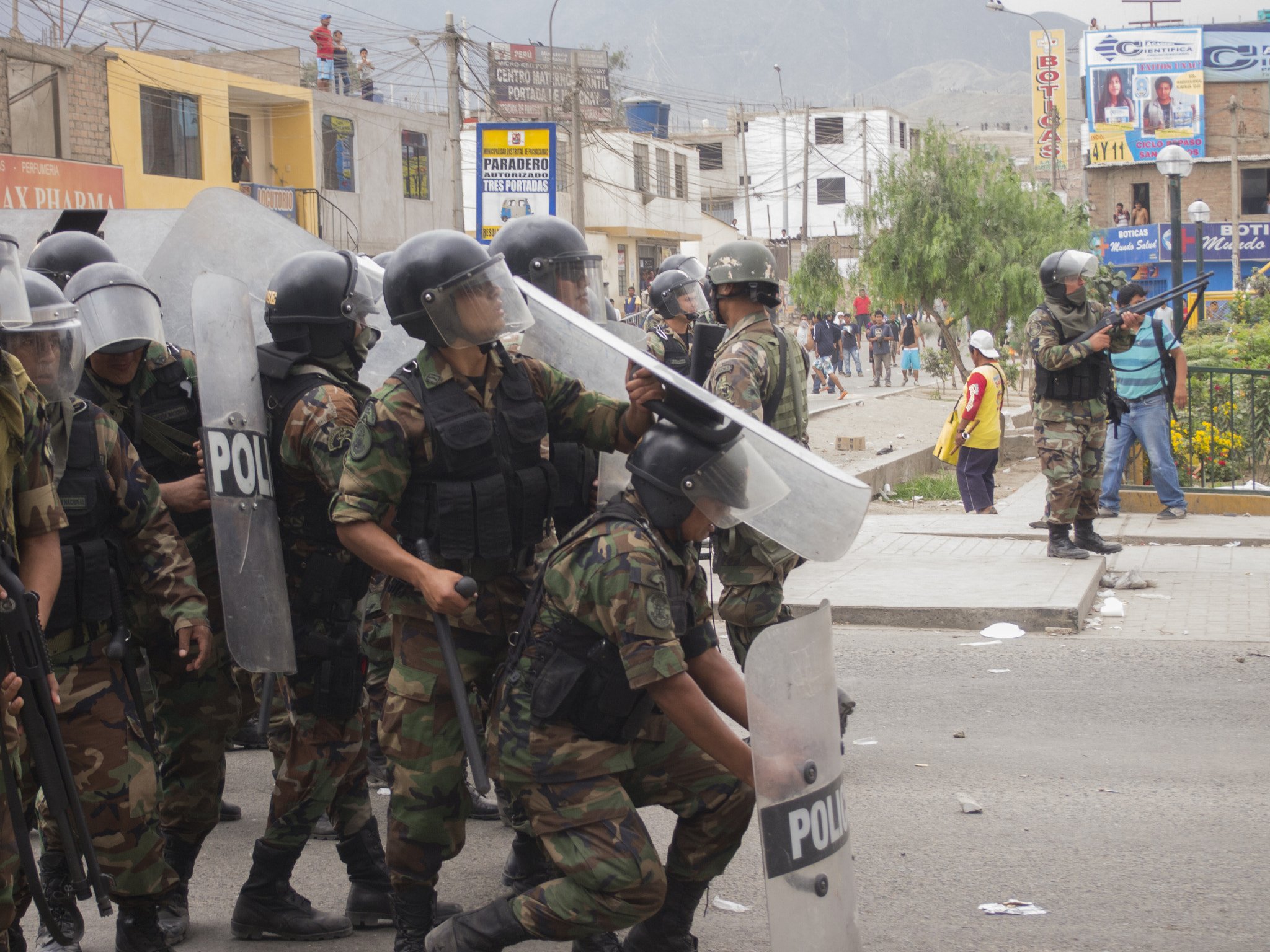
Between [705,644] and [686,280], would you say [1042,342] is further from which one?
[705,644]

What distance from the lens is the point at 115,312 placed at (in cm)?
394

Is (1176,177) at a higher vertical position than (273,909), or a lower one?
higher

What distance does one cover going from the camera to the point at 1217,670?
6.12m

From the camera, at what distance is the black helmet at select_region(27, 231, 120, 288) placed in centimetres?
502

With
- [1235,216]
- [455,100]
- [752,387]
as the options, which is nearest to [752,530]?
[752,387]

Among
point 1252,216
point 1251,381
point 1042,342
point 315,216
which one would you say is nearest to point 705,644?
point 1042,342

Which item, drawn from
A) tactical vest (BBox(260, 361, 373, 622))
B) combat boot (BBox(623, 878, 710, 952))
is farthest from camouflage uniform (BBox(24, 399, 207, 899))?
combat boot (BBox(623, 878, 710, 952))

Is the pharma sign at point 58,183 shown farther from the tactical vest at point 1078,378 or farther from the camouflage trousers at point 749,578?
the camouflage trousers at point 749,578

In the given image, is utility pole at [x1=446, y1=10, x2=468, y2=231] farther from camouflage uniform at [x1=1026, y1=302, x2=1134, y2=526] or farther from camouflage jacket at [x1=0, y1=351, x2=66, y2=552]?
camouflage jacket at [x1=0, y1=351, x2=66, y2=552]

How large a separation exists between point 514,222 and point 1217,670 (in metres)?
3.98

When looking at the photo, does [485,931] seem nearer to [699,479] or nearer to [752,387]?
[699,479]

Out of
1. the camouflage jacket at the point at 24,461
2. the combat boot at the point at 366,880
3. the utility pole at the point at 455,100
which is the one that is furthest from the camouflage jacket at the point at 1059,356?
the utility pole at the point at 455,100

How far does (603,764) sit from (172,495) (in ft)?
6.17

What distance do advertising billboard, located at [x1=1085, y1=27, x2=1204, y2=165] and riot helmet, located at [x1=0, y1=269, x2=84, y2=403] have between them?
5283cm
